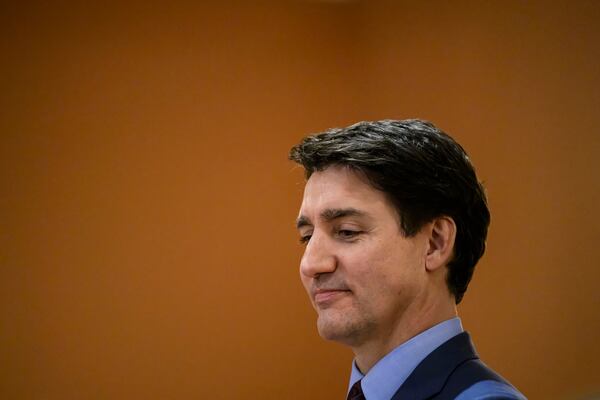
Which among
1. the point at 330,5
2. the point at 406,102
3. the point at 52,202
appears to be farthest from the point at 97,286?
the point at 330,5

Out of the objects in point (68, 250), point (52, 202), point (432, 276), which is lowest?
point (432, 276)

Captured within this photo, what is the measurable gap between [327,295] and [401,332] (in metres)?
0.14

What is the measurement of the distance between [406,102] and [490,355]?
4.38ft

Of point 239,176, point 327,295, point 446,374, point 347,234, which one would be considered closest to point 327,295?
point 327,295

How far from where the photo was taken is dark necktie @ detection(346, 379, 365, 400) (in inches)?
42.3

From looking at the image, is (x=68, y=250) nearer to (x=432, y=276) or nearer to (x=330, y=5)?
(x=330, y=5)

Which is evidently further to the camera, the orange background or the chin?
the orange background

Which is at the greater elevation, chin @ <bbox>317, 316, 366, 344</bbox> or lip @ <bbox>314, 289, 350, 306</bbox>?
lip @ <bbox>314, 289, 350, 306</bbox>

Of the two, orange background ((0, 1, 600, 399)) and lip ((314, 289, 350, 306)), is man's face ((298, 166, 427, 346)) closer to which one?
lip ((314, 289, 350, 306))

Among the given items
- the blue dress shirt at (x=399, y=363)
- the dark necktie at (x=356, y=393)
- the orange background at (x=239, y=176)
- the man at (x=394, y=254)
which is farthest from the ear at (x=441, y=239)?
the orange background at (x=239, y=176)

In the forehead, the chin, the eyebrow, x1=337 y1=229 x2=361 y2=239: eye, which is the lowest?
the chin

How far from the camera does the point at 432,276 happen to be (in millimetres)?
1080

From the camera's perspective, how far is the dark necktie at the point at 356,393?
3.52 feet

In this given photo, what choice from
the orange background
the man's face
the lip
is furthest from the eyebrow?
the orange background
